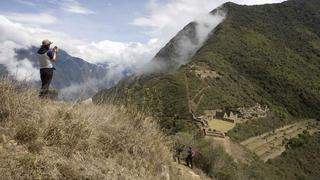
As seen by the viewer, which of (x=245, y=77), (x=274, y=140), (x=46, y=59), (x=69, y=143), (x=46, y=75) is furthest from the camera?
(x=245, y=77)

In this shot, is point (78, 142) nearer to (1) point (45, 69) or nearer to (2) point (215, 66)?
(1) point (45, 69)

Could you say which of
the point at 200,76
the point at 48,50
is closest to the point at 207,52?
the point at 200,76

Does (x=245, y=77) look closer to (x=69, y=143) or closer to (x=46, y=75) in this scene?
(x=46, y=75)

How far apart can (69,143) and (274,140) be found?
104m

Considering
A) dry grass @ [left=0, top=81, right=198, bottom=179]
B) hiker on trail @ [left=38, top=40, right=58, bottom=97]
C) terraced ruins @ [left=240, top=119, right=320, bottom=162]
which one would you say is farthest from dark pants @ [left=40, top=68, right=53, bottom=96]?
terraced ruins @ [left=240, top=119, right=320, bottom=162]

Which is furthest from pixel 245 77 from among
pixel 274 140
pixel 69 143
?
pixel 69 143

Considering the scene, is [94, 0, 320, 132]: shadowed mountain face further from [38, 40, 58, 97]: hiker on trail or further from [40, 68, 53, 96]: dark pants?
[40, 68, 53, 96]: dark pants

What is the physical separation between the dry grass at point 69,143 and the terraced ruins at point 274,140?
85007mm

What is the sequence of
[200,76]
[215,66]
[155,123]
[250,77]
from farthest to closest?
[250,77] → [215,66] → [200,76] → [155,123]

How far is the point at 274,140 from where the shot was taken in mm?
105062

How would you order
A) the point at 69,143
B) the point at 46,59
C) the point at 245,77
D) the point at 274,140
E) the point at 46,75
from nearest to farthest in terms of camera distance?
the point at 69,143, the point at 46,75, the point at 46,59, the point at 274,140, the point at 245,77

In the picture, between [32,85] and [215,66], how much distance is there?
143 metres

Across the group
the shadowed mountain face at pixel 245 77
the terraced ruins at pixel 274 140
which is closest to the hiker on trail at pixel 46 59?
the shadowed mountain face at pixel 245 77

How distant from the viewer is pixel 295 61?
579 ft
